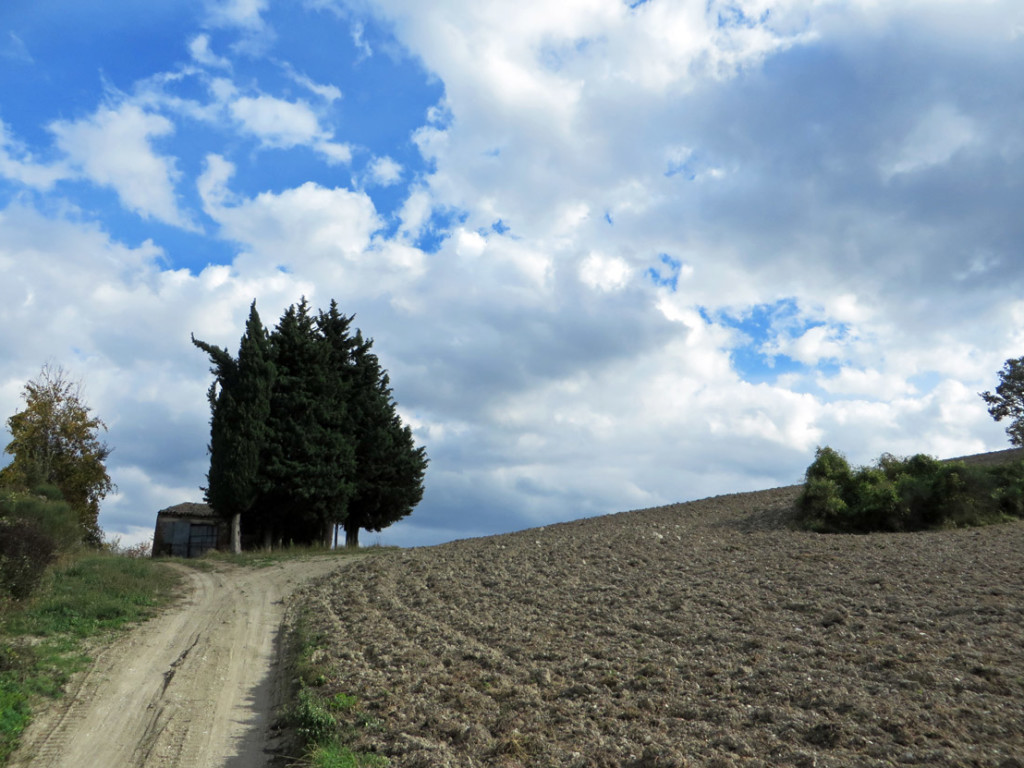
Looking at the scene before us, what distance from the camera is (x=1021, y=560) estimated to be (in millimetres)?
12453

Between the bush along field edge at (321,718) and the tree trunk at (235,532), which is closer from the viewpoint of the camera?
the bush along field edge at (321,718)

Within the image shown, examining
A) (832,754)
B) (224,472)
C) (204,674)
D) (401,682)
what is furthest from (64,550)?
(832,754)

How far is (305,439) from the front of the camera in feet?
90.0

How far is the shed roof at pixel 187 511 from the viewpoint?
35375 millimetres

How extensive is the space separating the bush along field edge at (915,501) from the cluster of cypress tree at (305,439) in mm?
16532

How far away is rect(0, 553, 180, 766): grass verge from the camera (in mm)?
9547

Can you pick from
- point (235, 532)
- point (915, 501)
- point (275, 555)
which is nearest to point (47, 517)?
point (275, 555)

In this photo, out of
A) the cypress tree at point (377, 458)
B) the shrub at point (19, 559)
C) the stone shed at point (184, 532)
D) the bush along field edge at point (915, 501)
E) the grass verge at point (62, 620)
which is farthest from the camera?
the stone shed at point (184, 532)

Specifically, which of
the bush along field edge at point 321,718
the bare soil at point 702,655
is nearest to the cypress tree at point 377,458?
the bare soil at point 702,655

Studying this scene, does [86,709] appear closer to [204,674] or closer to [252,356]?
Answer: [204,674]

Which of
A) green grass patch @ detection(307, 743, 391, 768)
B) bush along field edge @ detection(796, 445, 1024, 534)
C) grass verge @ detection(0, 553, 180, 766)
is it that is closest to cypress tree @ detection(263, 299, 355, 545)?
grass verge @ detection(0, 553, 180, 766)

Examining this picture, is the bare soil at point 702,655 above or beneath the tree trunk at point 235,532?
beneath

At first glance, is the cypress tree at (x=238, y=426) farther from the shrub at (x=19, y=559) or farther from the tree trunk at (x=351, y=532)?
the shrub at (x=19, y=559)

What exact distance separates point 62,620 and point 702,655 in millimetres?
10635
